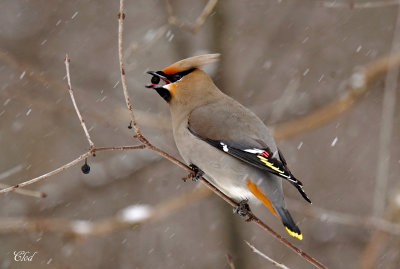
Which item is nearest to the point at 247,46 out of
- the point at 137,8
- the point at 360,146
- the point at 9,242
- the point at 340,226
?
the point at 137,8

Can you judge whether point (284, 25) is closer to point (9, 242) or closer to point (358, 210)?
point (358, 210)

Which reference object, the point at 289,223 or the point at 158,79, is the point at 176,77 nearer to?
the point at 158,79

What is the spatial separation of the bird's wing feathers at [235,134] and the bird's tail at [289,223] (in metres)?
0.27

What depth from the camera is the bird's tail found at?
3.98 metres

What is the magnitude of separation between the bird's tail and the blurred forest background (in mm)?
A: 3129

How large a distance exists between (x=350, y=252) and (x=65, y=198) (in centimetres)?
374

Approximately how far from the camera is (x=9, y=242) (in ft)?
24.3

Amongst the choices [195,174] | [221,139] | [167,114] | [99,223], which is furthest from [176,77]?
[167,114]

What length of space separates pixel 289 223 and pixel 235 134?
855 millimetres

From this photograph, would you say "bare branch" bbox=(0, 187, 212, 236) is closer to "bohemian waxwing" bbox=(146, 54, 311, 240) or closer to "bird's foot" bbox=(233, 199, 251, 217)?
"bohemian waxwing" bbox=(146, 54, 311, 240)

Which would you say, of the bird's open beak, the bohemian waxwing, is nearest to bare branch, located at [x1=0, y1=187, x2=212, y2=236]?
the bohemian waxwing

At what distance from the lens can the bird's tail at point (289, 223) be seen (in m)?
3.98

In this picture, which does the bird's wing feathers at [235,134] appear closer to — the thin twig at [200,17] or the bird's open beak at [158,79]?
the bird's open beak at [158,79]
